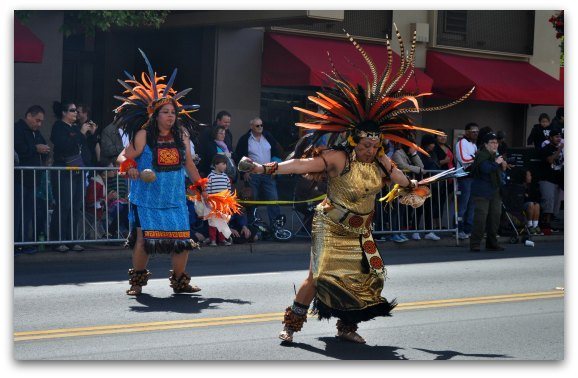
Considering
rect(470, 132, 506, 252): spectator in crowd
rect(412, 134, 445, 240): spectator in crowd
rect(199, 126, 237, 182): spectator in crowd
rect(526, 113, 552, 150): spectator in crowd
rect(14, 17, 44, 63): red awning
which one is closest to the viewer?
rect(14, 17, 44, 63): red awning

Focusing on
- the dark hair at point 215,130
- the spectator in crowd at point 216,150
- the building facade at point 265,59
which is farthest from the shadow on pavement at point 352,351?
the building facade at point 265,59

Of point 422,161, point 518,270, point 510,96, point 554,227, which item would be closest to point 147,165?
point 518,270

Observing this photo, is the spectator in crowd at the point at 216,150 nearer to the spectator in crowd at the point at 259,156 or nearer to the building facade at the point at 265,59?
the spectator in crowd at the point at 259,156

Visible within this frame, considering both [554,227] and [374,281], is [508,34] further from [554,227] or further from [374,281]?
[374,281]

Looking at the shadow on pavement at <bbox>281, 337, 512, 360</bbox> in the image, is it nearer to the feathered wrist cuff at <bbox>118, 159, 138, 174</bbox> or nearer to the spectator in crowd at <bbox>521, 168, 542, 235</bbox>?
the feathered wrist cuff at <bbox>118, 159, 138, 174</bbox>

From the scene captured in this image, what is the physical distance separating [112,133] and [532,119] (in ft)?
35.2

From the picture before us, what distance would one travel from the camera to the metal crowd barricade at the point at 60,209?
13.3 meters

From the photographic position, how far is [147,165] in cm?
1041

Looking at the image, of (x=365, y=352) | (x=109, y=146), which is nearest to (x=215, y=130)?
(x=109, y=146)

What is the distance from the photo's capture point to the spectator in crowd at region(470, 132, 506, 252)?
15.3 meters

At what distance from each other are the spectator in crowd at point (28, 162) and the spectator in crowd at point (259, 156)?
3285mm

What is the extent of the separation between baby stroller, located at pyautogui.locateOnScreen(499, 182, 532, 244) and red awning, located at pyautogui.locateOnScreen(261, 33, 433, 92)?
2.30 metres

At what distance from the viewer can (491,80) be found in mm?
20719

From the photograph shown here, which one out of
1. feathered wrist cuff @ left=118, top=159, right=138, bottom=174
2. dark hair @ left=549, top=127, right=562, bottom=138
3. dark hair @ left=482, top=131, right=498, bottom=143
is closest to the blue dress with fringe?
feathered wrist cuff @ left=118, top=159, right=138, bottom=174
